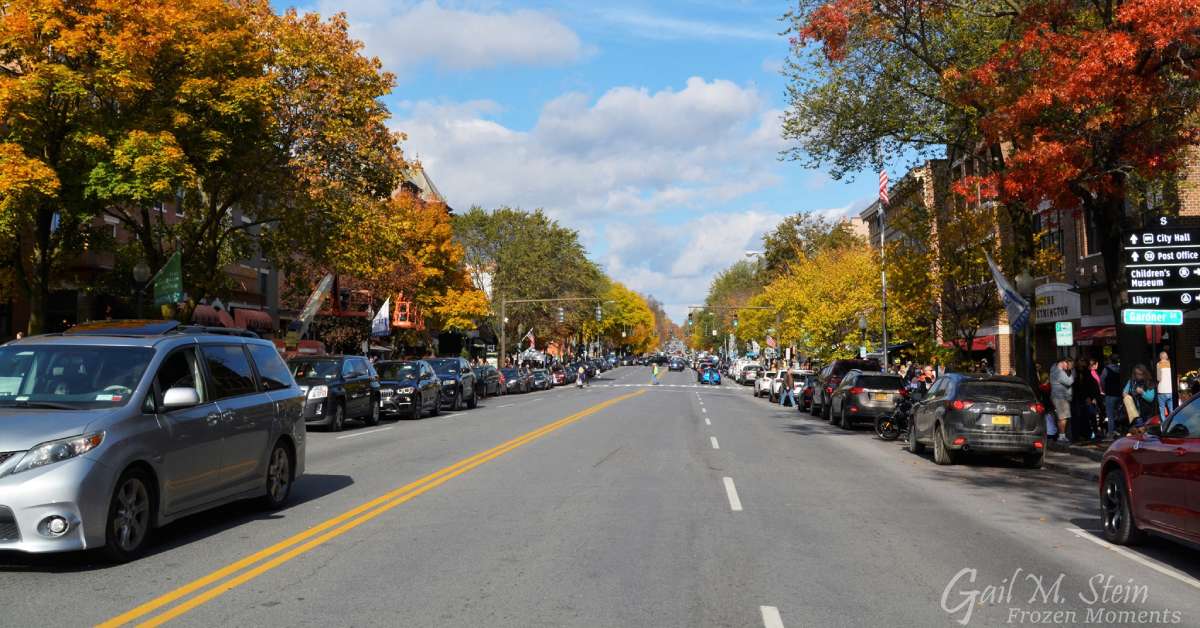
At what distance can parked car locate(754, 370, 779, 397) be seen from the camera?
46.8 m

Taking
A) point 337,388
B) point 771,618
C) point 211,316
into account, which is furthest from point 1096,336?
point 211,316

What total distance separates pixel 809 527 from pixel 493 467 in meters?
6.08

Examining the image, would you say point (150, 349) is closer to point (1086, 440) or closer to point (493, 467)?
point (493, 467)

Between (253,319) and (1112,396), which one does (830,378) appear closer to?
(1112,396)

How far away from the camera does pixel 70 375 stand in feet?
27.2

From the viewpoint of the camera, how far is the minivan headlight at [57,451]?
7074mm

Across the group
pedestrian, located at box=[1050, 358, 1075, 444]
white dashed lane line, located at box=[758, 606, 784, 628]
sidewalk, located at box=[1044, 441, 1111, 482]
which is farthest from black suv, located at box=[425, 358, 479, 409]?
white dashed lane line, located at box=[758, 606, 784, 628]

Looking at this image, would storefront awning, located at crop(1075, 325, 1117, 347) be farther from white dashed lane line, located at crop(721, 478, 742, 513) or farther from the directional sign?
white dashed lane line, located at crop(721, 478, 742, 513)

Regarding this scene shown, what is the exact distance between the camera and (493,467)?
14.6 metres

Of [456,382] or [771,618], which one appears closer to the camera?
[771,618]

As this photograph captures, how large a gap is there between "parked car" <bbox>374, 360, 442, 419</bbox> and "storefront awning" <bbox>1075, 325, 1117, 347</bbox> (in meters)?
20.8

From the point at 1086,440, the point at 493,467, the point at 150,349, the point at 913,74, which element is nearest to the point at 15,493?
the point at 150,349

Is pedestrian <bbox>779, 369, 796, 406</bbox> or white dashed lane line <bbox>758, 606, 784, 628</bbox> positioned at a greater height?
pedestrian <bbox>779, 369, 796, 406</bbox>

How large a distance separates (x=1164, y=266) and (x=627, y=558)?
41.9 ft
